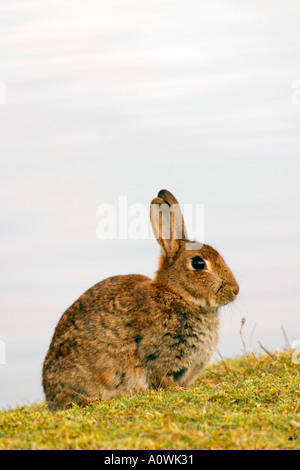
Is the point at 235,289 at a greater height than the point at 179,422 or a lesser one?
greater

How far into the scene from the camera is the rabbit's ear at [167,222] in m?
8.73

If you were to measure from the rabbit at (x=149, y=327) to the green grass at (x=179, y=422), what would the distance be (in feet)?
1.65

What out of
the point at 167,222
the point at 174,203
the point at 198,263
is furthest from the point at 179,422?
the point at 174,203

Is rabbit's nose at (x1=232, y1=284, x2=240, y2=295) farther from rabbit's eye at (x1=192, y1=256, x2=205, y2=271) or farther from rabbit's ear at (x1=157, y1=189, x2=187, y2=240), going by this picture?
rabbit's ear at (x1=157, y1=189, x2=187, y2=240)

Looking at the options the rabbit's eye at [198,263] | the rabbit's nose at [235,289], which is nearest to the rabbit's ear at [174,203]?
the rabbit's eye at [198,263]

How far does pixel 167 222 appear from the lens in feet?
28.7

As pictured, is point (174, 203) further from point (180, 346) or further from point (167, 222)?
point (180, 346)

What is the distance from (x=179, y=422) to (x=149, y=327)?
245 cm

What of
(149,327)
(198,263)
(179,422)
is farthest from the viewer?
(198,263)

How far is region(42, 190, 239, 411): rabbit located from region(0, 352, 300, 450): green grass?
0.50m

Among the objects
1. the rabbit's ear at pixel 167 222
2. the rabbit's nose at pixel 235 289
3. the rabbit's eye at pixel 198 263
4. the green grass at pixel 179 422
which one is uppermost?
the rabbit's ear at pixel 167 222

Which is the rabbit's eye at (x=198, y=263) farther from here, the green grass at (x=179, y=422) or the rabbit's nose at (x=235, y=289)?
the green grass at (x=179, y=422)
